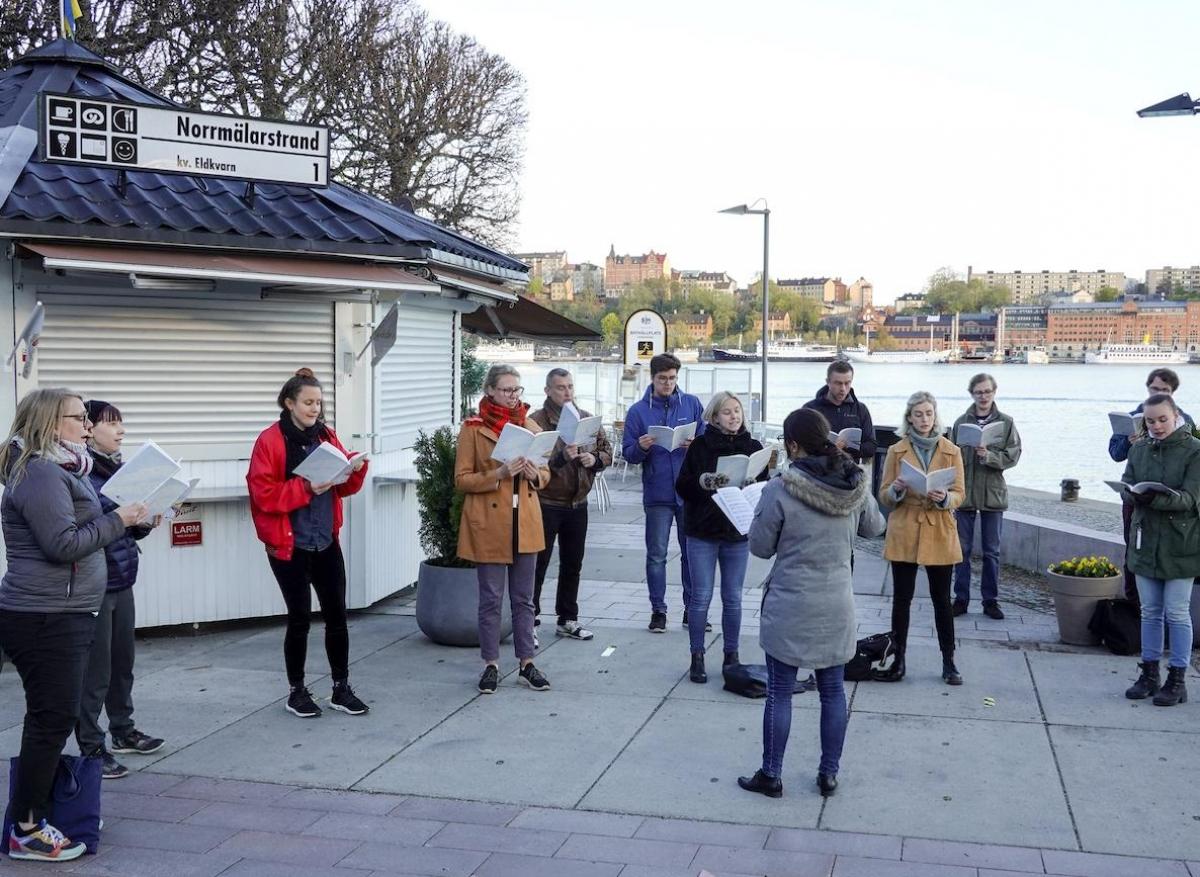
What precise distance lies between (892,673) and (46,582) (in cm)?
489

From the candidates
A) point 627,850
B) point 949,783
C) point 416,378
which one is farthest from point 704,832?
point 416,378

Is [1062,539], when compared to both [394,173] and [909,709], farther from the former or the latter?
[394,173]

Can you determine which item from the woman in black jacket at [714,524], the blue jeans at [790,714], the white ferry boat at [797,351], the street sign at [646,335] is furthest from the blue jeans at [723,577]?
the white ferry boat at [797,351]

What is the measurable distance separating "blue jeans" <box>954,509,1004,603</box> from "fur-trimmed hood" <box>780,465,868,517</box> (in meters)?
4.27

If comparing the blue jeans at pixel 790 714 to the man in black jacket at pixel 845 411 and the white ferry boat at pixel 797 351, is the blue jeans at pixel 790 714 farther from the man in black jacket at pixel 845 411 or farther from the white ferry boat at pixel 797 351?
the white ferry boat at pixel 797 351

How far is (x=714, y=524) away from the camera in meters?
7.15

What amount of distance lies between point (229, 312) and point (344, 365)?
0.89 m

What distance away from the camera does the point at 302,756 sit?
6043 mm

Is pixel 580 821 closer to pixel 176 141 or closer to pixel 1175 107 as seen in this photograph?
pixel 176 141

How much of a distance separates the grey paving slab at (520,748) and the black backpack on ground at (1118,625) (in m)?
3.24

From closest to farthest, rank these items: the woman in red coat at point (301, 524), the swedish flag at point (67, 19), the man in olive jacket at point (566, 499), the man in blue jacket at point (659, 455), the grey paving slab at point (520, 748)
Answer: the grey paving slab at point (520, 748)
the woman in red coat at point (301, 524)
the man in olive jacket at point (566, 499)
the man in blue jacket at point (659, 455)
the swedish flag at point (67, 19)

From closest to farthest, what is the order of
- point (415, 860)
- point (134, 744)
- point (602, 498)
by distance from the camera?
point (415, 860), point (134, 744), point (602, 498)

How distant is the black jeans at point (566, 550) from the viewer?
8477 mm

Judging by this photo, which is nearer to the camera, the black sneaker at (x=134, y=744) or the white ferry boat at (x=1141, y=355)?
the black sneaker at (x=134, y=744)
